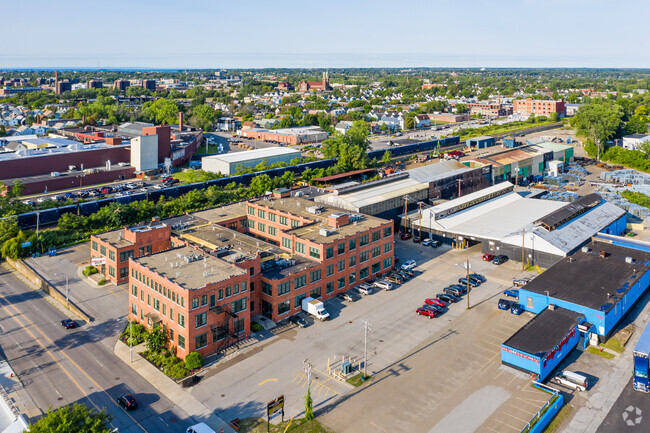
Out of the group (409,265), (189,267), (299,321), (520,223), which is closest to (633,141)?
(520,223)

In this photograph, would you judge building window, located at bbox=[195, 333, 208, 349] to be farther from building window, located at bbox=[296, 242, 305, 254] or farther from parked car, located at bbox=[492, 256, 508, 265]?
parked car, located at bbox=[492, 256, 508, 265]

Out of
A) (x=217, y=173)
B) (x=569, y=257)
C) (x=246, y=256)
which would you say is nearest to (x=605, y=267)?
(x=569, y=257)

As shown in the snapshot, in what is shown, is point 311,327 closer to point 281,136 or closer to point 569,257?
point 569,257

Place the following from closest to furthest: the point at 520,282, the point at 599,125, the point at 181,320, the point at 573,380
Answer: the point at 573,380 → the point at 181,320 → the point at 520,282 → the point at 599,125

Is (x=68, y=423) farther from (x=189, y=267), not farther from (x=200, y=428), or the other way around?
(x=189, y=267)

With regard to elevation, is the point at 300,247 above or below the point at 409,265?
above

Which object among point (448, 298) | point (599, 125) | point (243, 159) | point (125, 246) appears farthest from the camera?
point (599, 125)

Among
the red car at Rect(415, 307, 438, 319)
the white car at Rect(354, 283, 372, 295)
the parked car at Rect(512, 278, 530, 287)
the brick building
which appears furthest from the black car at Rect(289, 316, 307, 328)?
the parked car at Rect(512, 278, 530, 287)
